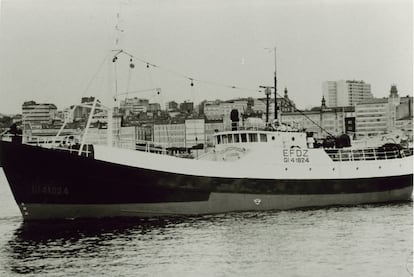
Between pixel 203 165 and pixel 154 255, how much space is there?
8348 millimetres

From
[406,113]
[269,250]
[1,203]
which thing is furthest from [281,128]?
[406,113]

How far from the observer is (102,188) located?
25938 mm

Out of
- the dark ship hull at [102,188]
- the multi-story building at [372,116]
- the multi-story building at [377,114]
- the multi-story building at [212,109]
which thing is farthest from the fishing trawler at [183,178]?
the multi-story building at [212,109]

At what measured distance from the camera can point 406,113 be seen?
125938mm

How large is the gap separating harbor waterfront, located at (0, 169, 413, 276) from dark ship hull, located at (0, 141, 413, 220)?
2.42 feet

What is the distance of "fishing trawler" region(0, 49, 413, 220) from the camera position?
25.8 meters

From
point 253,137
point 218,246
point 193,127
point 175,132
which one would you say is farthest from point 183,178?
point 175,132

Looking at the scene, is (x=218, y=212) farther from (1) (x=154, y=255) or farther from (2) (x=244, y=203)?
(1) (x=154, y=255)

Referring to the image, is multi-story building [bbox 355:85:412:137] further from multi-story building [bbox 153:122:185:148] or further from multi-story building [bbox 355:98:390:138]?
multi-story building [bbox 153:122:185:148]

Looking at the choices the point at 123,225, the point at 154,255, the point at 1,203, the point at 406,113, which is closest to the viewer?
the point at 154,255

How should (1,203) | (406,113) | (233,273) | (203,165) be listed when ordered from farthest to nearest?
1. (406,113)
2. (1,203)
3. (203,165)
4. (233,273)

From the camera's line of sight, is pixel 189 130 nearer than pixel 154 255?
No

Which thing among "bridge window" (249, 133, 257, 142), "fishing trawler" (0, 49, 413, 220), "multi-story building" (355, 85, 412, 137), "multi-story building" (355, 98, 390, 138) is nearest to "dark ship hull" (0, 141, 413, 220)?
"fishing trawler" (0, 49, 413, 220)

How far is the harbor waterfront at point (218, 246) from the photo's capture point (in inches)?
706
